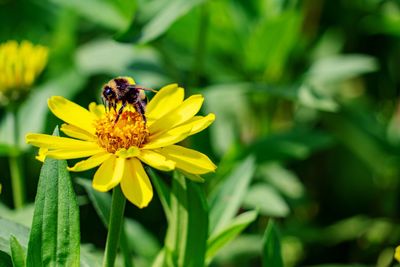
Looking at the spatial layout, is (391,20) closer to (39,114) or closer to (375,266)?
(375,266)

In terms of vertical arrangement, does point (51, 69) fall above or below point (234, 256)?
above

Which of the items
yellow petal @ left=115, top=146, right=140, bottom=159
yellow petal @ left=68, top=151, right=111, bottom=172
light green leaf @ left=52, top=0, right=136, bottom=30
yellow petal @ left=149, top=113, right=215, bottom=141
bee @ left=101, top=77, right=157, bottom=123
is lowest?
yellow petal @ left=68, top=151, right=111, bottom=172

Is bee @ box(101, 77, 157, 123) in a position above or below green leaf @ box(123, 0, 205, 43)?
below

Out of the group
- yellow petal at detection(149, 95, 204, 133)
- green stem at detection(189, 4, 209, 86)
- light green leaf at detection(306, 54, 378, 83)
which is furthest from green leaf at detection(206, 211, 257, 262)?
light green leaf at detection(306, 54, 378, 83)

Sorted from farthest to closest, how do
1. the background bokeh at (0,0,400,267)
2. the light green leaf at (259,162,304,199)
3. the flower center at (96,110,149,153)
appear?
the light green leaf at (259,162,304,199), the background bokeh at (0,0,400,267), the flower center at (96,110,149,153)

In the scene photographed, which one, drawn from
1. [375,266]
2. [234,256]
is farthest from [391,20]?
[234,256]

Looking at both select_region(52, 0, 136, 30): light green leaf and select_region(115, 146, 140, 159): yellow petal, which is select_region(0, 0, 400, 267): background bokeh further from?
select_region(115, 146, 140, 159): yellow petal

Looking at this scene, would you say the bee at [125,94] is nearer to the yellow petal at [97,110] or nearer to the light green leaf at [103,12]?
the yellow petal at [97,110]
